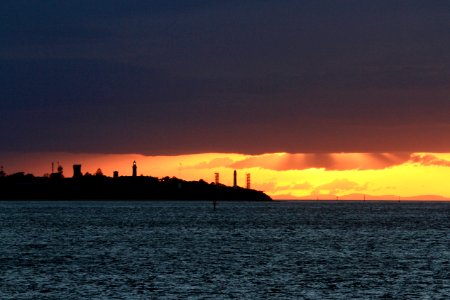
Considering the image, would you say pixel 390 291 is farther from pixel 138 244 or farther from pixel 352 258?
pixel 138 244

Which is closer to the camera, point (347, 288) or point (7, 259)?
Result: point (347, 288)

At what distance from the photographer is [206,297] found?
212 ft

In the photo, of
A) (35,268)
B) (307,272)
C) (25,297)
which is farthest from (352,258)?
(25,297)

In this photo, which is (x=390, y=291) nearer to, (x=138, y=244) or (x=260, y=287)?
(x=260, y=287)

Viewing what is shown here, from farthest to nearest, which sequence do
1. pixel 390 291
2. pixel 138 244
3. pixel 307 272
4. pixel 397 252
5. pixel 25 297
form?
1. pixel 138 244
2. pixel 397 252
3. pixel 307 272
4. pixel 390 291
5. pixel 25 297

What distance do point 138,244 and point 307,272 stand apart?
45.8 metres

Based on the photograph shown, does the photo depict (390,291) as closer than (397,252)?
Yes

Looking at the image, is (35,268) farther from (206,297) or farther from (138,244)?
(138,244)

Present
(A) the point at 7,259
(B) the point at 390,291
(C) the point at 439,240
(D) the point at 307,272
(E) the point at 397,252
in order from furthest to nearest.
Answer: (C) the point at 439,240 → (E) the point at 397,252 → (A) the point at 7,259 → (D) the point at 307,272 → (B) the point at 390,291

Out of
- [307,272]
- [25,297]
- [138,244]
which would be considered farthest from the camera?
[138,244]

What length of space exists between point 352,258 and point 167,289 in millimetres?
35820

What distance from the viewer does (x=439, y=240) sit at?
136500 mm

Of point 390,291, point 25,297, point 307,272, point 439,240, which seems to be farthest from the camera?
point 439,240

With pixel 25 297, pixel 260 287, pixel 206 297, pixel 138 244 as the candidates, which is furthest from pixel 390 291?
pixel 138 244
